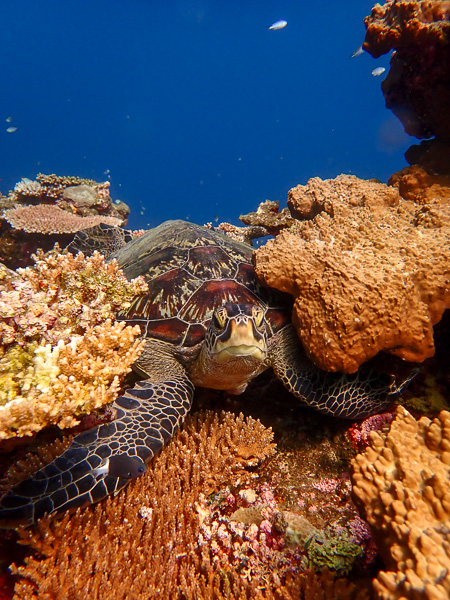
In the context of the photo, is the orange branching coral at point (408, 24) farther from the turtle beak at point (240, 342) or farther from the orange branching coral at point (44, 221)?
the orange branching coral at point (44, 221)

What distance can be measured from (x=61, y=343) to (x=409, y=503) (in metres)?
1.88

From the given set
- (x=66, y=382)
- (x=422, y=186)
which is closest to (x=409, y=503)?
(x=66, y=382)

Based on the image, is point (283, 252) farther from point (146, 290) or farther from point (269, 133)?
point (269, 133)

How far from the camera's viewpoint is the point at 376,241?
2.42 meters

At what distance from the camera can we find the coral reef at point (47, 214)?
528cm

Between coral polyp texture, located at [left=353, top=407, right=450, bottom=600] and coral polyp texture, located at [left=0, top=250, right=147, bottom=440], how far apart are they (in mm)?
1523

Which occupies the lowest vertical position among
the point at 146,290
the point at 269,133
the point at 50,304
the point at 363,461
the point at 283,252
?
the point at 363,461

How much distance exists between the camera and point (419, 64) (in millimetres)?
3115

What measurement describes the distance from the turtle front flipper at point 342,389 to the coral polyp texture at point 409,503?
709 millimetres

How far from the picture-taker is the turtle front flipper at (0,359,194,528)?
1575mm

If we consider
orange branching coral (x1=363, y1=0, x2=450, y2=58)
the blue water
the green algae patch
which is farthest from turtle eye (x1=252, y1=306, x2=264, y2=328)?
the blue water

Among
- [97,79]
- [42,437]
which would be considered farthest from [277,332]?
[97,79]

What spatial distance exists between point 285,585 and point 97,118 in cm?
13785

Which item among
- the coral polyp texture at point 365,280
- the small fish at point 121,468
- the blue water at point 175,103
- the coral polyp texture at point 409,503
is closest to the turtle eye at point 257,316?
the coral polyp texture at point 365,280
